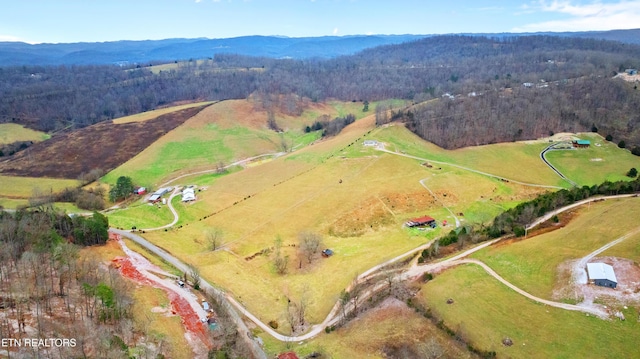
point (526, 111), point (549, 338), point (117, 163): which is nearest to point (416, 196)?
point (549, 338)

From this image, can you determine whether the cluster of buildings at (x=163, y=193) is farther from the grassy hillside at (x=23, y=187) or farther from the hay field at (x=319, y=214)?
the grassy hillside at (x=23, y=187)

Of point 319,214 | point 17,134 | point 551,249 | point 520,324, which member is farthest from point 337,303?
point 17,134

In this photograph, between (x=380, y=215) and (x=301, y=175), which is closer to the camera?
(x=380, y=215)

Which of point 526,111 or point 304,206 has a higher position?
point 526,111

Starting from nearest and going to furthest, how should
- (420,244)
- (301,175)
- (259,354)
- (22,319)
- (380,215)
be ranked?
(22,319)
(259,354)
(420,244)
(380,215)
(301,175)

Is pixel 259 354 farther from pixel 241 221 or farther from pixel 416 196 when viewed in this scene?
pixel 416 196

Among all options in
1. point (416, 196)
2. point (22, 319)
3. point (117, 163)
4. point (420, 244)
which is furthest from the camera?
point (117, 163)

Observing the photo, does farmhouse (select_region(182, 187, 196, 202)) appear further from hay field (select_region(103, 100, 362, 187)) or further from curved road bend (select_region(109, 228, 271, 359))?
curved road bend (select_region(109, 228, 271, 359))
